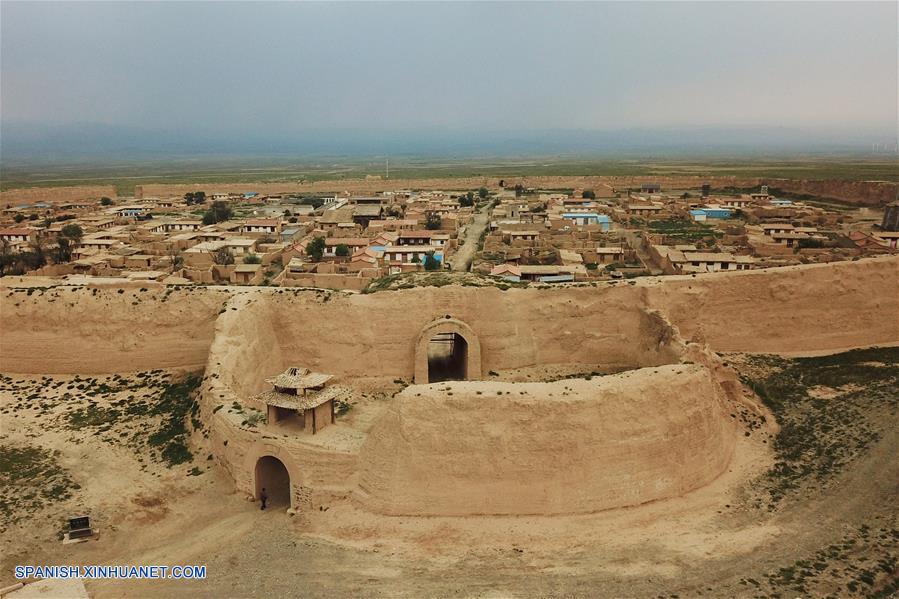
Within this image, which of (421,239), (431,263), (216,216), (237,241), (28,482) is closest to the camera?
(28,482)

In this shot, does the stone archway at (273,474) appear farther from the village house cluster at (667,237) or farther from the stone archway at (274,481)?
the village house cluster at (667,237)

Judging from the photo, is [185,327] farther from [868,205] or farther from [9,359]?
[868,205]

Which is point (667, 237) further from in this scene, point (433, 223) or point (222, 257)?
point (222, 257)

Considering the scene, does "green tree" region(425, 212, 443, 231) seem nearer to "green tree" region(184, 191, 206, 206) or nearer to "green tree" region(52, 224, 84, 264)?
"green tree" region(52, 224, 84, 264)

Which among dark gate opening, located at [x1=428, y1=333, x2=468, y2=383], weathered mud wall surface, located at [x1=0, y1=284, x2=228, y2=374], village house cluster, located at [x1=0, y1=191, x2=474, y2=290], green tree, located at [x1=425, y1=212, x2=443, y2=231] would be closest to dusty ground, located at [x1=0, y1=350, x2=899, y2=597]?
weathered mud wall surface, located at [x1=0, y1=284, x2=228, y2=374]

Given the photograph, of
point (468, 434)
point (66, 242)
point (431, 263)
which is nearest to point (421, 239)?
point (431, 263)
